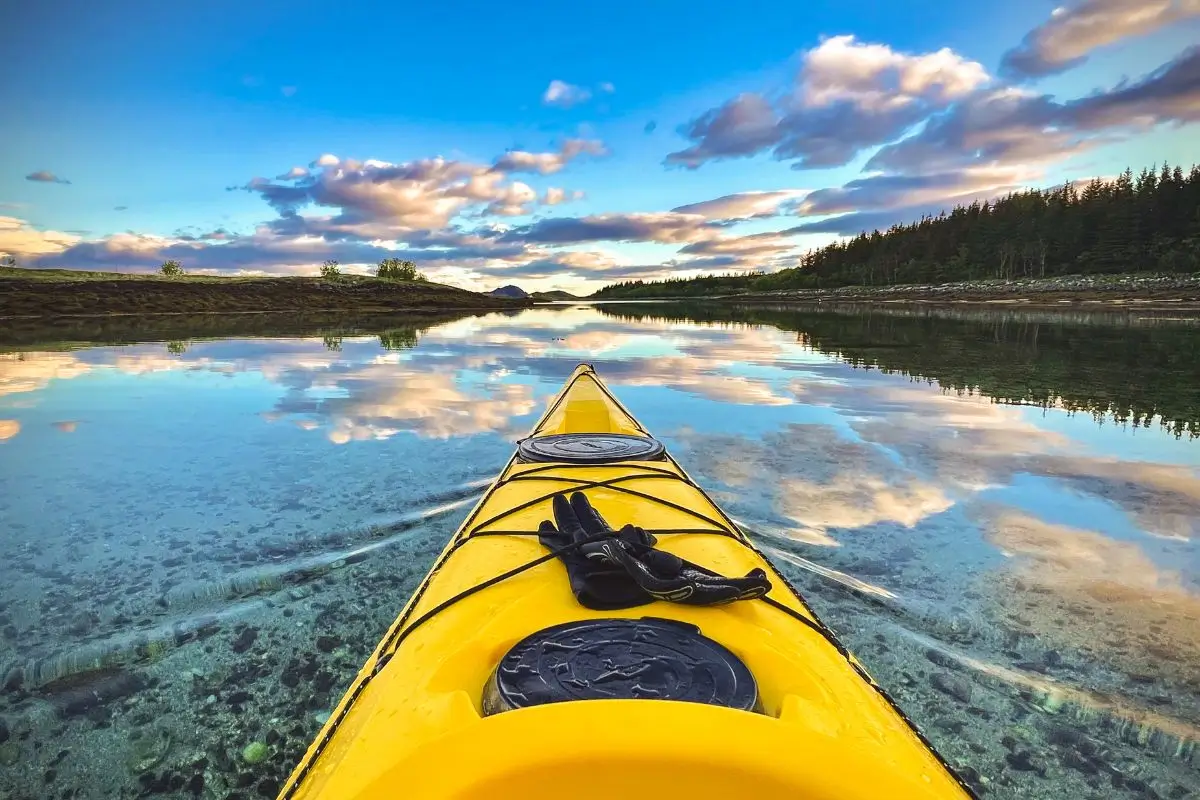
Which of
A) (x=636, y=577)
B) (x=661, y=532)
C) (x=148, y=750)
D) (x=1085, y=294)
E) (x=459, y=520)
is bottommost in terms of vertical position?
(x=148, y=750)

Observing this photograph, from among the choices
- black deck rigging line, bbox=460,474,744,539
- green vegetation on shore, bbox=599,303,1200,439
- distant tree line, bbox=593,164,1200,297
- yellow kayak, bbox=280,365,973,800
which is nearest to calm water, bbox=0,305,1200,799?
green vegetation on shore, bbox=599,303,1200,439

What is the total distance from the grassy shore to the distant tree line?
6468 cm

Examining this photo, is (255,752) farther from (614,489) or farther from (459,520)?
(459,520)

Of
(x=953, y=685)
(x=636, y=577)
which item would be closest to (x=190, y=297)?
(x=636, y=577)

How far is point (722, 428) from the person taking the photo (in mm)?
7402

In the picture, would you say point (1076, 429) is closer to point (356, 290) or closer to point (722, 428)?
point (722, 428)

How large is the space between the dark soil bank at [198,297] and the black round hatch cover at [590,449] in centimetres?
4283

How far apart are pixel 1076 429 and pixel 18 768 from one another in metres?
9.39

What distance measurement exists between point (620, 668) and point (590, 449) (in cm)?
258

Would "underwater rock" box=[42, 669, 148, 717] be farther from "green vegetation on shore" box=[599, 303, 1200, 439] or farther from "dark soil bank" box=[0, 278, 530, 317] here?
"dark soil bank" box=[0, 278, 530, 317]

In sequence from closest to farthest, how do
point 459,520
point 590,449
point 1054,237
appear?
1. point 590,449
2. point 459,520
3. point 1054,237

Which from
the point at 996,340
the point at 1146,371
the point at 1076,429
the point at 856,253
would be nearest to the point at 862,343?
the point at 996,340

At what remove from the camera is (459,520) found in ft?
15.0

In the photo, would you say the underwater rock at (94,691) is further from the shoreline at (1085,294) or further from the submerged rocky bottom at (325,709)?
the shoreline at (1085,294)
